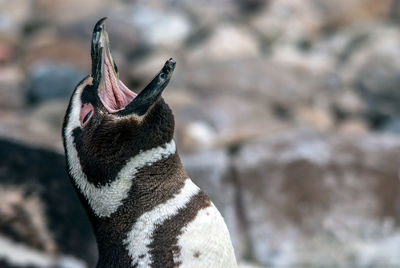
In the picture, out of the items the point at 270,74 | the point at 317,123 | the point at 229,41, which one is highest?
the point at 229,41

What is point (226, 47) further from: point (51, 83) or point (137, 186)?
point (137, 186)

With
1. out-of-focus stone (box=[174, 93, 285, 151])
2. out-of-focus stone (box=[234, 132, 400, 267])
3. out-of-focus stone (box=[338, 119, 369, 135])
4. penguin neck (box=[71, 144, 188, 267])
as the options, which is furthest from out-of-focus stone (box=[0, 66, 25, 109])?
penguin neck (box=[71, 144, 188, 267])

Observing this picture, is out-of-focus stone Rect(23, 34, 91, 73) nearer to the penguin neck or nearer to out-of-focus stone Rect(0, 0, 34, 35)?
out-of-focus stone Rect(0, 0, 34, 35)

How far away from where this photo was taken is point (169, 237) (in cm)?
264

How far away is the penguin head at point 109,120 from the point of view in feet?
8.42

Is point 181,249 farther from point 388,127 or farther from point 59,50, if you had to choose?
point 59,50

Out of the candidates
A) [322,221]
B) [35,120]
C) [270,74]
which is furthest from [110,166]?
[270,74]

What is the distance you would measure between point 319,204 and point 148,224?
3.21m

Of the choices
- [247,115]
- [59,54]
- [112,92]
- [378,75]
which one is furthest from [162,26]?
[112,92]

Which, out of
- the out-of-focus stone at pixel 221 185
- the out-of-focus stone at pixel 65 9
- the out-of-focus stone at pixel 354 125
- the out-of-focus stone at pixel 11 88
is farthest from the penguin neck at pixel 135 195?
the out-of-focus stone at pixel 65 9

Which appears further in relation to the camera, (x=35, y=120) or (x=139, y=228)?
(x=35, y=120)

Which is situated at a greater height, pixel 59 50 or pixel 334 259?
pixel 59 50

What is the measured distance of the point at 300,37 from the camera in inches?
598

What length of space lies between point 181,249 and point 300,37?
12969 millimetres
